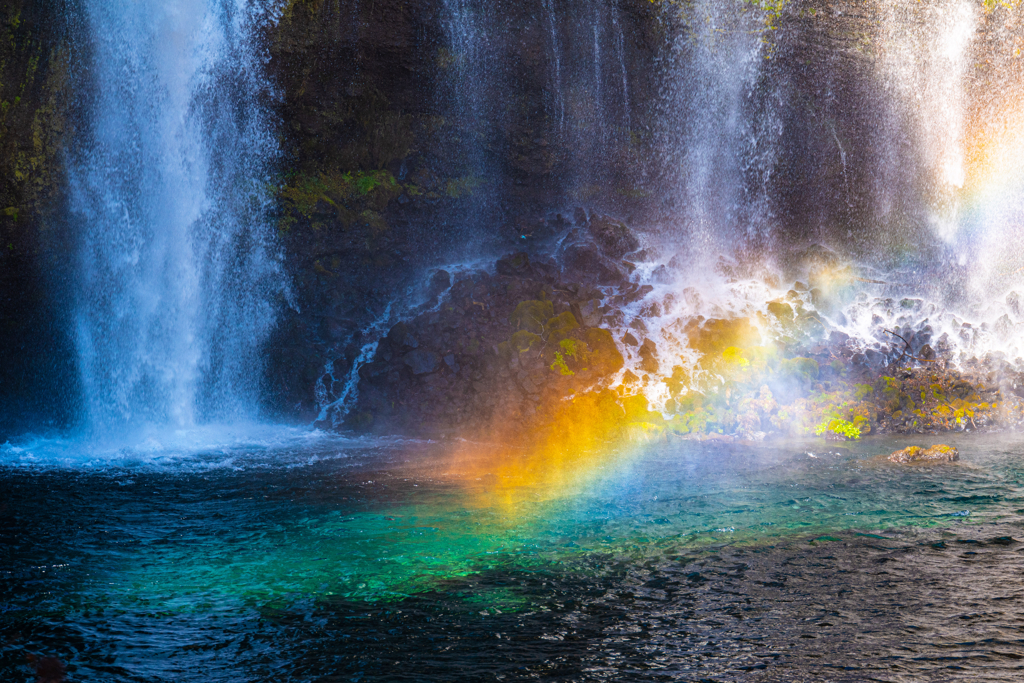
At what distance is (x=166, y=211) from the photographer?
16234 millimetres

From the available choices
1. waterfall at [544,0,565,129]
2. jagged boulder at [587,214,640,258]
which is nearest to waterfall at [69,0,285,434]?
waterfall at [544,0,565,129]

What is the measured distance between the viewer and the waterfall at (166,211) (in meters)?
15.6

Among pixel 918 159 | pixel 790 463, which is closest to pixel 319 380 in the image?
pixel 790 463

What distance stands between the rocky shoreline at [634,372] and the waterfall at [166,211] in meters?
2.73

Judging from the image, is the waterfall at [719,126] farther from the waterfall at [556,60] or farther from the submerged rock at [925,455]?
the submerged rock at [925,455]

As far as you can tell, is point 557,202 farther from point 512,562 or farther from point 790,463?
point 512,562

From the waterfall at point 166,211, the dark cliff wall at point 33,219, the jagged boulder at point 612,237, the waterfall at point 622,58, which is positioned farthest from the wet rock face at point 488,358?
the dark cliff wall at point 33,219

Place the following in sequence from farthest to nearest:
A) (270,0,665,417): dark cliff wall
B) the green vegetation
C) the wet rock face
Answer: (270,0,665,417): dark cliff wall → the wet rock face → the green vegetation

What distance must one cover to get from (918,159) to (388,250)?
1442 centimetres

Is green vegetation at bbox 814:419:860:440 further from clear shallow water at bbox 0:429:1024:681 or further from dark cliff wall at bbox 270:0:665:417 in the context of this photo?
dark cliff wall at bbox 270:0:665:417

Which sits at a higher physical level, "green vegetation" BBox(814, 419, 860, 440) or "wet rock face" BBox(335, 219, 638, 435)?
Result: "wet rock face" BBox(335, 219, 638, 435)

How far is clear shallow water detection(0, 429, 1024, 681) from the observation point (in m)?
5.39

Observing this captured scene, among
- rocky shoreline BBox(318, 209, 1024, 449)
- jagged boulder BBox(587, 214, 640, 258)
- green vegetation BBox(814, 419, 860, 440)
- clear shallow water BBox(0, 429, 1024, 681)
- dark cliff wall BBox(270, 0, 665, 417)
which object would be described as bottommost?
clear shallow water BBox(0, 429, 1024, 681)

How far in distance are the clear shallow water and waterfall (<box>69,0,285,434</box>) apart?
4401 millimetres
